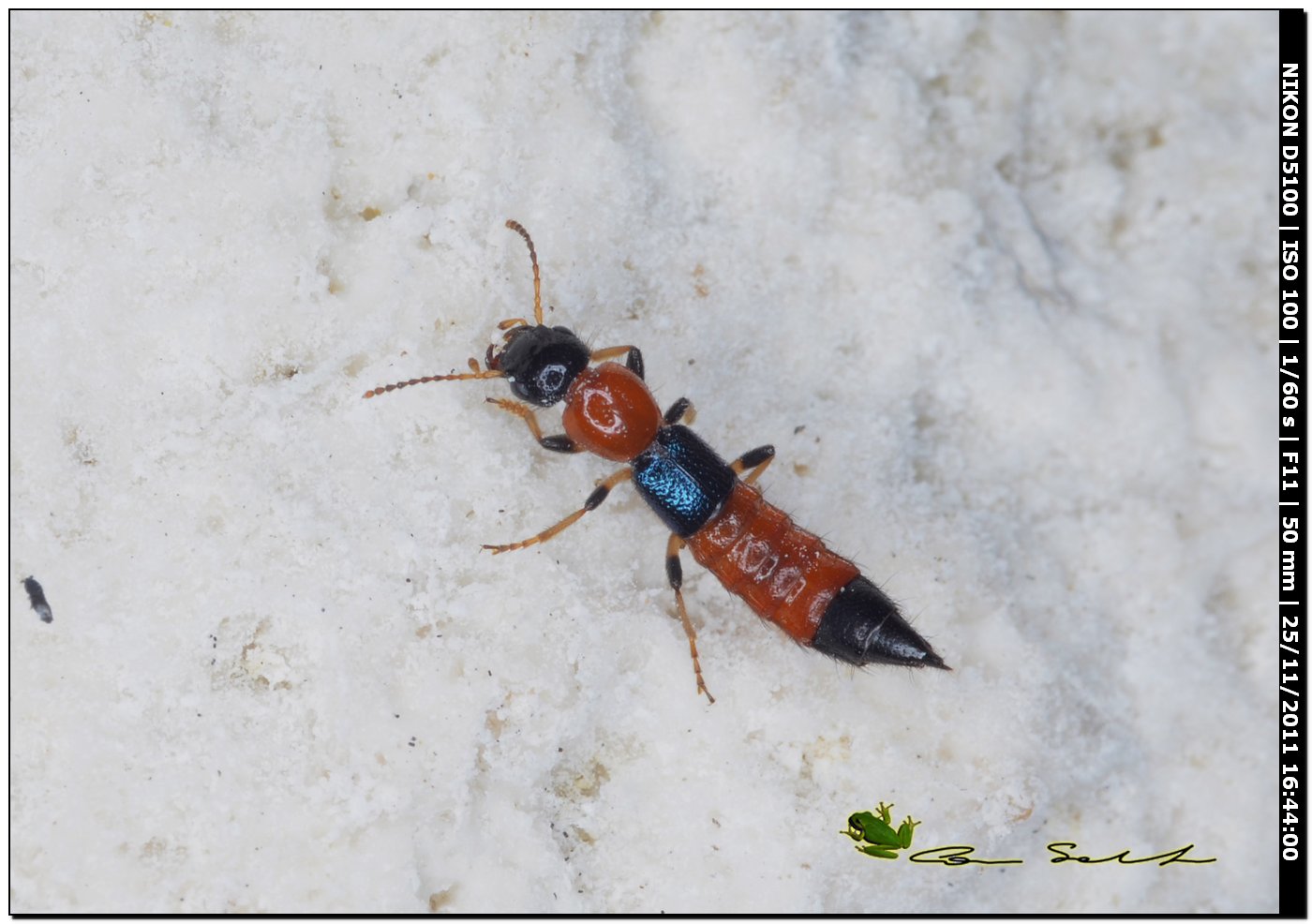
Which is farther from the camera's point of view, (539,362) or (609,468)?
(609,468)

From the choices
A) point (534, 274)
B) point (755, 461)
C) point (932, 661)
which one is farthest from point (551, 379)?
point (932, 661)

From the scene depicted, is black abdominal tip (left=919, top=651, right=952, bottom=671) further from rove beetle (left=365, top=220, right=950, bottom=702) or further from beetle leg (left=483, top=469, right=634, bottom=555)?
beetle leg (left=483, top=469, right=634, bottom=555)

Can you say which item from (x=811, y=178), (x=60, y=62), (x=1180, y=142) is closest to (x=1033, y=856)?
(x=811, y=178)

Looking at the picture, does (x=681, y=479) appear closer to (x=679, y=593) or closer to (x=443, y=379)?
(x=679, y=593)
